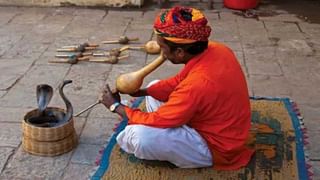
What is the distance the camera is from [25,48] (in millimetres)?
4473

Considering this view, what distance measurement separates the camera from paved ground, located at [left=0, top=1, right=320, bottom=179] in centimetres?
282

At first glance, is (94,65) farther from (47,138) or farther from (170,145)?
(170,145)

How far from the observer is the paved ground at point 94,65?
2820 millimetres

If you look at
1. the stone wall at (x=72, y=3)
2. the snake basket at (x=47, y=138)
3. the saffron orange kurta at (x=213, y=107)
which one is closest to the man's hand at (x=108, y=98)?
the saffron orange kurta at (x=213, y=107)

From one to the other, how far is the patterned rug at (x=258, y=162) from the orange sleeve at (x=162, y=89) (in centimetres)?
33

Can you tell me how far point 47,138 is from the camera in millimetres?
2693

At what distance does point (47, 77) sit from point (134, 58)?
735mm

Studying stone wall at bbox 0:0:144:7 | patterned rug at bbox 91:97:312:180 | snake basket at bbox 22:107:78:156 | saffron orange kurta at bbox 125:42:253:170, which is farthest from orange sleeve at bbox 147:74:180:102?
stone wall at bbox 0:0:144:7

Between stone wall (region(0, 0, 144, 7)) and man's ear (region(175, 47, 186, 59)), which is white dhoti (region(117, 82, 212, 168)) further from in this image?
stone wall (region(0, 0, 144, 7))

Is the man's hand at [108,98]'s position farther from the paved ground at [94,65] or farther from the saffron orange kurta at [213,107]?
the paved ground at [94,65]

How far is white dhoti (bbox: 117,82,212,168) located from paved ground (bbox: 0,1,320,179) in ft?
0.97

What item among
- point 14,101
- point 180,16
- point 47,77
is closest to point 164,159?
point 180,16

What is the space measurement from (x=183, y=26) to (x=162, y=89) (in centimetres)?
56

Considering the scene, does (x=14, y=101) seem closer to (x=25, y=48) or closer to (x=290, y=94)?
(x=25, y=48)
